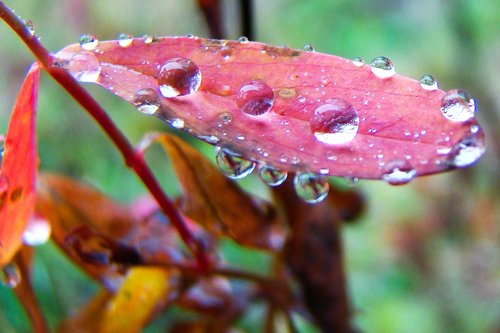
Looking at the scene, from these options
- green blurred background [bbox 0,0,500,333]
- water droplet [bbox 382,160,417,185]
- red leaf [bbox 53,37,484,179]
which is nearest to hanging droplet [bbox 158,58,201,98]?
red leaf [bbox 53,37,484,179]

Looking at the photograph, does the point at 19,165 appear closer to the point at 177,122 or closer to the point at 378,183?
the point at 177,122

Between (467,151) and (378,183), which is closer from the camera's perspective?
(467,151)

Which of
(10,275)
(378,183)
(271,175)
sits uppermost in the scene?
(271,175)

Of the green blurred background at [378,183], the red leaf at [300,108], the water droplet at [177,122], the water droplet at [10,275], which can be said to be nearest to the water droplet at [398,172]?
the red leaf at [300,108]

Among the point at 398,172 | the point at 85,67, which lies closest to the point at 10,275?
the point at 85,67

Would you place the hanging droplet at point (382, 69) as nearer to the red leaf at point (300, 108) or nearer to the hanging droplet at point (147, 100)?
the red leaf at point (300, 108)

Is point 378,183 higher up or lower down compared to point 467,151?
lower down
